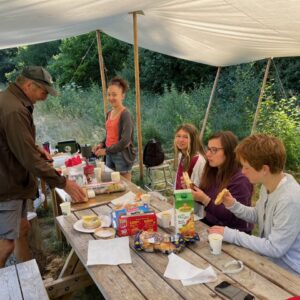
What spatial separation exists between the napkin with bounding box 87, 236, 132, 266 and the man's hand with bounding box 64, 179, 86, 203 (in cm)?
76

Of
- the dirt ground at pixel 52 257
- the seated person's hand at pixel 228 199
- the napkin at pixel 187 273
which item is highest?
the seated person's hand at pixel 228 199

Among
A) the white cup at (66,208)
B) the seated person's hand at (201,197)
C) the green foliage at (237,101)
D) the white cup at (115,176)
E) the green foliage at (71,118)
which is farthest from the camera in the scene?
the green foliage at (237,101)

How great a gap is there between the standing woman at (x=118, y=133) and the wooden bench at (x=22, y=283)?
1.89 metres

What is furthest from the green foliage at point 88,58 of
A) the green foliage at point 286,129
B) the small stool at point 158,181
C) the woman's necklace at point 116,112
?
the woman's necklace at point 116,112

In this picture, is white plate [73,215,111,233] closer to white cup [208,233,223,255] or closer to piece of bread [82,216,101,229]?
piece of bread [82,216,101,229]

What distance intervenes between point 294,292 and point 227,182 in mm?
1050

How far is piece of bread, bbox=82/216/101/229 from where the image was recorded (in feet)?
7.14

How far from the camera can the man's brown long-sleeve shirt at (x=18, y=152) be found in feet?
7.89

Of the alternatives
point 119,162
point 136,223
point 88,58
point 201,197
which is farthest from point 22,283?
point 88,58

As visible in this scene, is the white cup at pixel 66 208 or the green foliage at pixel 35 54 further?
the green foliage at pixel 35 54

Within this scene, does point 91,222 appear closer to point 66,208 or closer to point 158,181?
point 66,208

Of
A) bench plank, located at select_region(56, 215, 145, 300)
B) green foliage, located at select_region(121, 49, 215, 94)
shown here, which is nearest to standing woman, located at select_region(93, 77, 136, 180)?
bench plank, located at select_region(56, 215, 145, 300)

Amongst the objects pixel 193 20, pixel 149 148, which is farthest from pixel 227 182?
pixel 149 148

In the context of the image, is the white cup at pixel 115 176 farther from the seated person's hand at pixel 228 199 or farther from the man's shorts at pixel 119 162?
the seated person's hand at pixel 228 199
